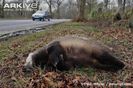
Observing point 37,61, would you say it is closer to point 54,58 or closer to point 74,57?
point 54,58

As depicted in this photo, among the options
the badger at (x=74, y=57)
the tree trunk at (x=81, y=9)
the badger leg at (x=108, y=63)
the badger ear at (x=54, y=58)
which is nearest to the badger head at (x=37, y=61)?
the badger at (x=74, y=57)

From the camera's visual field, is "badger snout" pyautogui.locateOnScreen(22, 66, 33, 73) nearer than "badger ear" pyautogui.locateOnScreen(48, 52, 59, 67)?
No

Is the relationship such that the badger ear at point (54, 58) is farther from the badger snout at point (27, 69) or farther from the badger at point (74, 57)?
the badger snout at point (27, 69)

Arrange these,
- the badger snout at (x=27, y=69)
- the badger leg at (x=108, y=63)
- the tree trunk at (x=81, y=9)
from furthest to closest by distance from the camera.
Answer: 1. the tree trunk at (x=81, y=9)
2. the badger snout at (x=27, y=69)
3. the badger leg at (x=108, y=63)

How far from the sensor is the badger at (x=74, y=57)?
584 cm

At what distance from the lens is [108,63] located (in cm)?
586

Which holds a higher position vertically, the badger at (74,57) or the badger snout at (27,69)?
the badger at (74,57)

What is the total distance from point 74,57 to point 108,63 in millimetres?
545

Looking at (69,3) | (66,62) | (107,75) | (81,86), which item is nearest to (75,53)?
(66,62)

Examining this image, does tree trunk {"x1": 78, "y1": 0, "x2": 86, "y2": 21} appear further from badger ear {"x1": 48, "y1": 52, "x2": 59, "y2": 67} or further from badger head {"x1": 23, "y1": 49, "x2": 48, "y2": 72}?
badger ear {"x1": 48, "y1": 52, "x2": 59, "y2": 67}

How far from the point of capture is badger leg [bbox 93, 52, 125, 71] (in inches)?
229

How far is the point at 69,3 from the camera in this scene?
95750mm

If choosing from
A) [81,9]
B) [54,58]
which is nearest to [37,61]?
[54,58]

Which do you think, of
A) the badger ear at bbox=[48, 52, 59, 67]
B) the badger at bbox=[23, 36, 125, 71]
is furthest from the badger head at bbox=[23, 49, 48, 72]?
the badger ear at bbox=[48, 52, 59, 67]
